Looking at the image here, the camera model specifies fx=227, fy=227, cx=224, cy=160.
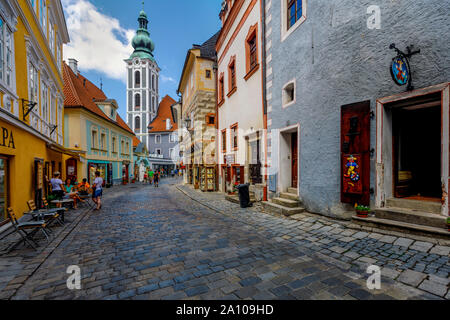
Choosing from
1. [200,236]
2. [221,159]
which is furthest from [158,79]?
[200,236]

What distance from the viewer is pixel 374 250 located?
4.23 m

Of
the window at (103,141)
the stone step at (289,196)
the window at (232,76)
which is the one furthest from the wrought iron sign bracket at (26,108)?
the window at (103,141)

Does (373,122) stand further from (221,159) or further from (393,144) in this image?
(221,159)

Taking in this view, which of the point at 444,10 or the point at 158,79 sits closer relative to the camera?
the point at 444,10

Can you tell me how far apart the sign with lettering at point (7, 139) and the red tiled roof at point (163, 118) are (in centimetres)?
4525

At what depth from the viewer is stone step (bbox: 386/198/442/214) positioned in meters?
4.77

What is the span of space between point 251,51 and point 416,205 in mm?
9881

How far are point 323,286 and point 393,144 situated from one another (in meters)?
4.41

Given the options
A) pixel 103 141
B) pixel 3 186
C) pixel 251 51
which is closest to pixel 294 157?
pixel 251 51

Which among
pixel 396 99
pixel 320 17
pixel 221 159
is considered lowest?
pixel 221 159

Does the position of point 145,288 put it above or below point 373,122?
below

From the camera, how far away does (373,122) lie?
18.3 feet

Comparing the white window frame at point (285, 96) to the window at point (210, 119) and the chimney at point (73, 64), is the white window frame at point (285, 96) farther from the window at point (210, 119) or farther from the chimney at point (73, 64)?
the chimney at point (73, 64)

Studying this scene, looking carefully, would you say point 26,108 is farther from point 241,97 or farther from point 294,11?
point 294,11
